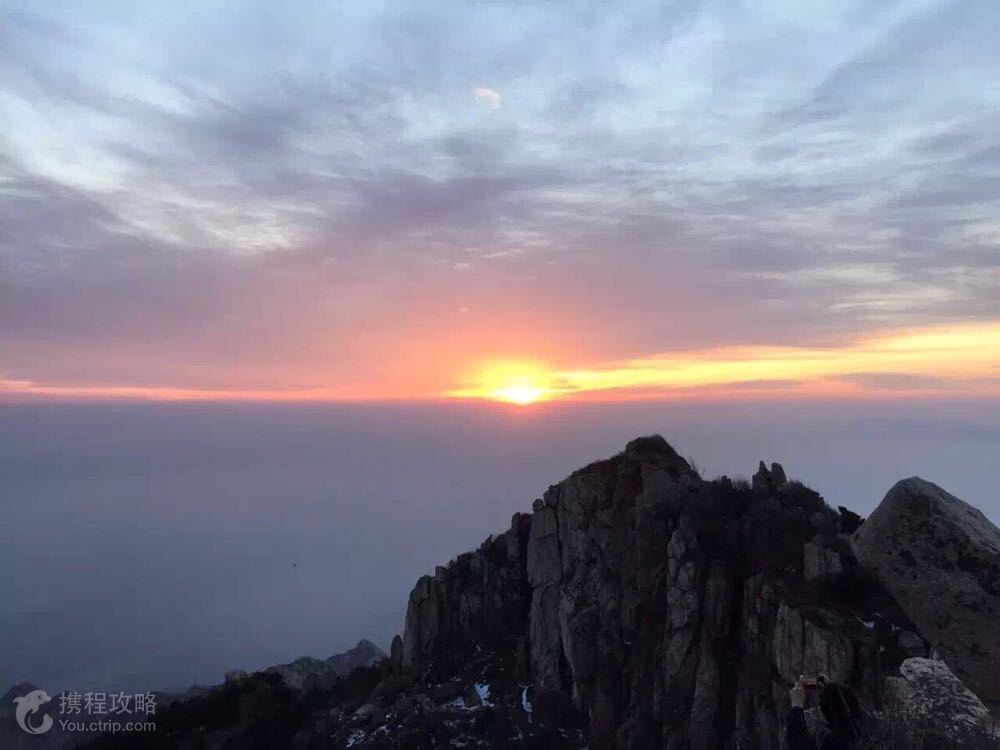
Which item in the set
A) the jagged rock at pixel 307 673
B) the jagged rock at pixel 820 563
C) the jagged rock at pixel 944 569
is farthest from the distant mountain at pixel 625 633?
the jagged rock at pixel 944 569

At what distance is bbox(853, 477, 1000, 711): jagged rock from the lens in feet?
20.5

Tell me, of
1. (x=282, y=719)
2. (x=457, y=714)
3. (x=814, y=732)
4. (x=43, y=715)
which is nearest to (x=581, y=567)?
(x=457, y=714)

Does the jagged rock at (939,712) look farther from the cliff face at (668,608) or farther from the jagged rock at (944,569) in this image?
the cliff face at (668,608)

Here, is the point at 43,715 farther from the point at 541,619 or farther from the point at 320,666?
the point at 541,619

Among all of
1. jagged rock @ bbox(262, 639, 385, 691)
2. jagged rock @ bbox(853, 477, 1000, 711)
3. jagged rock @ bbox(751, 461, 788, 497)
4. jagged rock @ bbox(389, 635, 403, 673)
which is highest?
jagged rock @ bbox(853, 477, 1000, 711)

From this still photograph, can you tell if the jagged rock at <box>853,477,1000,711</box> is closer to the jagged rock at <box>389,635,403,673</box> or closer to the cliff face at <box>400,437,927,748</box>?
the cliff face at <box>400,437,927,748</box>

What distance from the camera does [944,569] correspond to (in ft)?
21.5

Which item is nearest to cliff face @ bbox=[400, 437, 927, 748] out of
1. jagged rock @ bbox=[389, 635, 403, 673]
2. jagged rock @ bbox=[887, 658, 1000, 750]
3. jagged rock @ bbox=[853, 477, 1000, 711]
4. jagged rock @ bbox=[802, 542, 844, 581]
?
jagged rock @ bbox=[802, 542, 844, 581]

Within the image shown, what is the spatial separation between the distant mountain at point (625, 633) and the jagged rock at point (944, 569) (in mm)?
7808

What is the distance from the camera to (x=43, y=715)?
6372 cm

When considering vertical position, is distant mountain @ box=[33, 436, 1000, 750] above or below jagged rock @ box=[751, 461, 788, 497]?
below

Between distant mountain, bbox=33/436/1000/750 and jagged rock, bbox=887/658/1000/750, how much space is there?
301 inches

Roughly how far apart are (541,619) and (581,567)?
3.55 metres

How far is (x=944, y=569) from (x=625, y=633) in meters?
24.9
